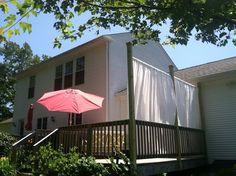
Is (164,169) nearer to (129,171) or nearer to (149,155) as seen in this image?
(149,155)

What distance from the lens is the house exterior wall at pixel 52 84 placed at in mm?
14219

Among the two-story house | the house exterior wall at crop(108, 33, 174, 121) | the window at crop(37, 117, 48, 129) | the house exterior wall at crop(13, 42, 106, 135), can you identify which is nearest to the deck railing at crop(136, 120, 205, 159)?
the two-story house

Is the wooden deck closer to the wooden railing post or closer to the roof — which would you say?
the wooden railing post

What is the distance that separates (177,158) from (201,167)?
2.41 meters

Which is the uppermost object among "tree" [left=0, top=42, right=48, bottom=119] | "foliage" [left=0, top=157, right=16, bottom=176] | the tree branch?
"tree" [left=0, top=42, right=48, bottom=119]

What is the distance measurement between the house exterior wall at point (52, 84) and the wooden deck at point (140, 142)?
4441 millimetres

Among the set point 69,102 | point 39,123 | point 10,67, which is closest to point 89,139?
point 69,102

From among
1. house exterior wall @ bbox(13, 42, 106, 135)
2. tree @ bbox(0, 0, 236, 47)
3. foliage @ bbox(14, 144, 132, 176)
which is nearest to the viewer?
tree @ bbox(0, 0, 236, 47)

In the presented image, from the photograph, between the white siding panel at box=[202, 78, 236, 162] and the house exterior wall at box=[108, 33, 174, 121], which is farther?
the house exterior wall at box=[108, 33, 174, 121]

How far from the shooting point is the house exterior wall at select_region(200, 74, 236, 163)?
36.0ft

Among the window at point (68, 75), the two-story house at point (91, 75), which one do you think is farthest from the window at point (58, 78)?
the window at point (68, 75)

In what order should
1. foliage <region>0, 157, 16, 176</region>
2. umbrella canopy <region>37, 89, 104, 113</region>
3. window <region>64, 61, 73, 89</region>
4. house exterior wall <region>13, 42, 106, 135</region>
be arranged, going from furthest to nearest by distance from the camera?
window <region>64, 61, 73, 89</region> → house exterior wall <region>13, 42, 106, 135</region> → umbrella canopy <region>37, 89, 104, 113</region> → foliage <region>0, 157, 16, 176</region>

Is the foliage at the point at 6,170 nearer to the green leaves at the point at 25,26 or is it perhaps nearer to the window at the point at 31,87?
the green leaves at the point at 25,26

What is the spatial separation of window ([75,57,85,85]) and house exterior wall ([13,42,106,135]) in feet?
0.78
